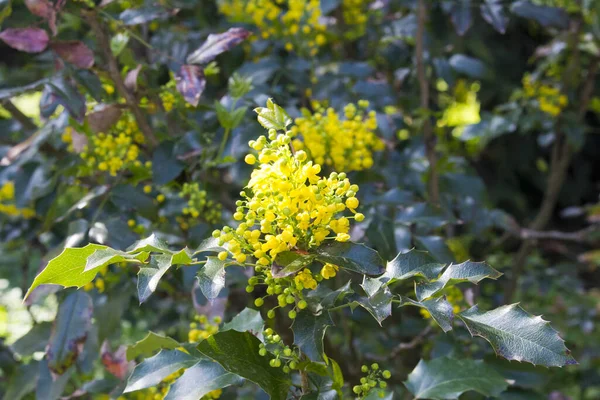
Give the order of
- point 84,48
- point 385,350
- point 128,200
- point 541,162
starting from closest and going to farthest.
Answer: point 84,48 < point 128,200 < point 385,350 < point 541,162

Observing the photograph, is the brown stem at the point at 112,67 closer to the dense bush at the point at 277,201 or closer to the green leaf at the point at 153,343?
the dense bush at the point at 277,201

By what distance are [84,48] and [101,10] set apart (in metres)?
0.10

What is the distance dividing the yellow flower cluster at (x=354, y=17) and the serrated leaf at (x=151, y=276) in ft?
5.19

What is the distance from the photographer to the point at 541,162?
3.45 meters

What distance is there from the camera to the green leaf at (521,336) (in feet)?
2.70

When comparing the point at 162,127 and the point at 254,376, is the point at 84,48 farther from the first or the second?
the point at 254,376

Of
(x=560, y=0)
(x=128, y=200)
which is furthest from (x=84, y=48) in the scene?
(x=560, y=0)

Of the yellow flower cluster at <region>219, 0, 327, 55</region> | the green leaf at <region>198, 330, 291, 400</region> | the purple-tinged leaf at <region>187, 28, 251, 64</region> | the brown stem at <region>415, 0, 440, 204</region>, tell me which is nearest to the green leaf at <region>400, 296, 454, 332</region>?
the green leaf at <region>198, 330, 291, 400</region>

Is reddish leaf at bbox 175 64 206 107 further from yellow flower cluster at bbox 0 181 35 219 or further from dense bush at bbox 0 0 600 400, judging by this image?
yellow flower cluster at bbox 0 181 35 219

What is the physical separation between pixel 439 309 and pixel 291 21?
132 centimetres

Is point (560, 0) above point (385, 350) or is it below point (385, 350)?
above

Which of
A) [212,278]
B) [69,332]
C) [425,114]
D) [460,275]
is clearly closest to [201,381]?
[212,278]

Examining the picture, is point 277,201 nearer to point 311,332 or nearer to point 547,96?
point 311,332

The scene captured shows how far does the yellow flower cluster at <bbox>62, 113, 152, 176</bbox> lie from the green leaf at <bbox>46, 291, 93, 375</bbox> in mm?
292
